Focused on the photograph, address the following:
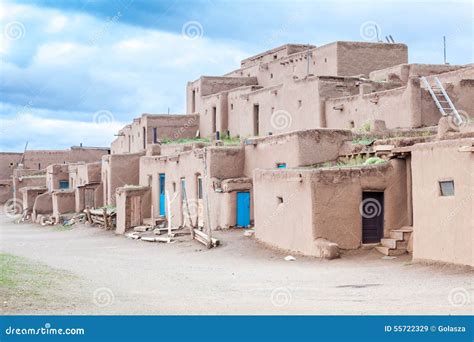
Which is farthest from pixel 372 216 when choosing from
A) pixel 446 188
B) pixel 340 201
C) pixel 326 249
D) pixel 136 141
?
pixel 136 141

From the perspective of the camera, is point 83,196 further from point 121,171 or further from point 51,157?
point 51,157

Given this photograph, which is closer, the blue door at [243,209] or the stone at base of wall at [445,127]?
the stone at base of wall at [445,127]

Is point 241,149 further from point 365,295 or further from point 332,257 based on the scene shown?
point 365,295

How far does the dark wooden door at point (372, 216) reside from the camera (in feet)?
62.7

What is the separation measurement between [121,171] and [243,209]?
Result: 483 inches

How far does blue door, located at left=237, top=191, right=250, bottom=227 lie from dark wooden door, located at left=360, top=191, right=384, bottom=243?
23.5ft

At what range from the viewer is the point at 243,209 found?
25.7 metres

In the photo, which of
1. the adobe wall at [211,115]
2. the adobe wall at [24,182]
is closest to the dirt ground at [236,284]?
the adobe wall at [211,115]

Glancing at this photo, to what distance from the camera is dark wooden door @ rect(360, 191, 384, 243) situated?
19.1 m

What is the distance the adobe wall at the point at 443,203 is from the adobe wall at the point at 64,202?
26.1m

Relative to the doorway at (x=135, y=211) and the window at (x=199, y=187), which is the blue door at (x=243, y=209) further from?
the doorway at (x=135, y=211)

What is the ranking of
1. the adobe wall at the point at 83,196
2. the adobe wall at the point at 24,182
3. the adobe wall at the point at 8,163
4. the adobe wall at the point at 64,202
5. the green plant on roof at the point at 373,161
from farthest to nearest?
the adobe wall at the point at 8,163 → the adobe wall at the point at 24,182 → the adobe wall at the point at 64,202 → the adobe wall at the point at 83,196 → the green plant on roof at the point at 373,161

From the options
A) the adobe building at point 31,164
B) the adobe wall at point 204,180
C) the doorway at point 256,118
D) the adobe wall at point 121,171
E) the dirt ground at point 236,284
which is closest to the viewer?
the dirt ground at point 236,284

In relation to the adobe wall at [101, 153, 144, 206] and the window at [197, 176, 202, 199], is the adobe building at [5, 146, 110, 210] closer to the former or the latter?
the adobe wall at [101, 153, 144, 206]
